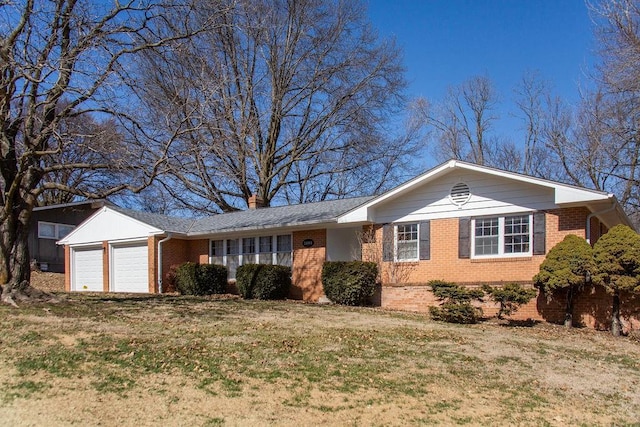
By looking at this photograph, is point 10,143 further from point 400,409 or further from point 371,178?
point 371,178

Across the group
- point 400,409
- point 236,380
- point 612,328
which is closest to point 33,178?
point 236,380

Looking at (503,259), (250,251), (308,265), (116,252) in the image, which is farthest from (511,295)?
(116,252)

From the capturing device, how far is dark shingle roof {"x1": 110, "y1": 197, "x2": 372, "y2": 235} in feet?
58.7

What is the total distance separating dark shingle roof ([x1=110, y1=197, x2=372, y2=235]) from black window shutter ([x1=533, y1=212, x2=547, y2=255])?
504cm

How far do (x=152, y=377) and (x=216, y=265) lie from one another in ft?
41.4

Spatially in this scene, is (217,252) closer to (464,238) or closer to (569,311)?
(464,238)

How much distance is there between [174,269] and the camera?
20172 millimetres

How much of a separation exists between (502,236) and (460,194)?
1625 mm

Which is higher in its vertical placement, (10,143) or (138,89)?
(138,89)

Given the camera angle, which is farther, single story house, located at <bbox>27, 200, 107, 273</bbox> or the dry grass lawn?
single story house, located at <bbox>27, 200, 107, 273</bbox>

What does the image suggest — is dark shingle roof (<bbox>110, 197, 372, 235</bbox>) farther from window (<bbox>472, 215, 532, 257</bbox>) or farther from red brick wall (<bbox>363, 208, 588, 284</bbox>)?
window (<bbox>472, 215, 532, 257</bbox>)

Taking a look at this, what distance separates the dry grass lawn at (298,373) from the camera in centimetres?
569

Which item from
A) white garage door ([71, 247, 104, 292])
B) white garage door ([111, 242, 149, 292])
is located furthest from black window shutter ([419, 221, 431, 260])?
white garage door ([71, 247, 104, 292])

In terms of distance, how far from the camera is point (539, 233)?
13.5 m
